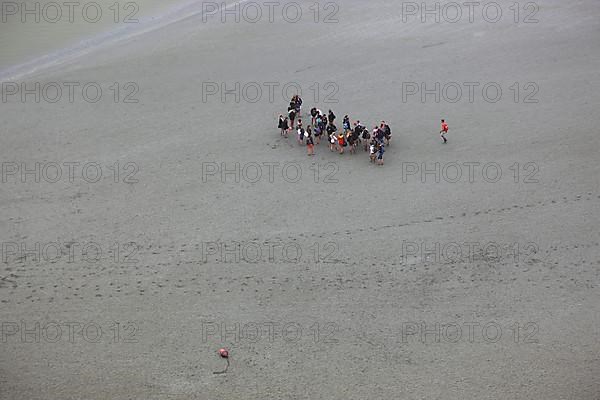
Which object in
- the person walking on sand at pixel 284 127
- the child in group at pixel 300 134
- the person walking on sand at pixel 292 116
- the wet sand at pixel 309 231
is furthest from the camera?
the person walking on sand at pixel 292 116

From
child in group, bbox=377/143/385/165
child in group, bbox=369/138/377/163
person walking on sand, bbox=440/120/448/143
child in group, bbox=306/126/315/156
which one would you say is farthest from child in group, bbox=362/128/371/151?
person walking on sand, bbox=440/120/448/143

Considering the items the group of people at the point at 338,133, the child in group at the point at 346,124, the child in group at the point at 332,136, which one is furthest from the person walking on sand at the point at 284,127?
the child in group at the point at 346,124

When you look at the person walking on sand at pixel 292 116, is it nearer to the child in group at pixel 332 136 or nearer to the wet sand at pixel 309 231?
the wet sand at pixel 309 231

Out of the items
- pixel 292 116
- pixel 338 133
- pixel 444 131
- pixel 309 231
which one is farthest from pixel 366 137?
pixel 309 231

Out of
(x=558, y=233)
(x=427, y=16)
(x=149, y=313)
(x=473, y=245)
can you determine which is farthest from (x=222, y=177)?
(x=427, y=16)

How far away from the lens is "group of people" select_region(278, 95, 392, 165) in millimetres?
27609

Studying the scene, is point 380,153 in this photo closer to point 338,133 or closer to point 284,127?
point 338,133

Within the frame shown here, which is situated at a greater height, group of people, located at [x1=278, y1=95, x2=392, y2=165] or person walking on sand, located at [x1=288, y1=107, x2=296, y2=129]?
person walking on sand, located at [x1=288, y1=107, x2=296, y2=129]

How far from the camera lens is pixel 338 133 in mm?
29047

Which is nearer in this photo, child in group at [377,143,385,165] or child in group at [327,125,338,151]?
child in group at [377,143,385,165]

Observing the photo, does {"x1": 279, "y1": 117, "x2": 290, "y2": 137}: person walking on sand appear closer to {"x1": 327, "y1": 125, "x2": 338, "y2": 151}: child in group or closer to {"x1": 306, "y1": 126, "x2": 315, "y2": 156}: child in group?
{"x1": 306, "y1": 126, "x2": 315, "y2": 156}: child in group

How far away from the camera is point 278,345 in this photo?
19.3m

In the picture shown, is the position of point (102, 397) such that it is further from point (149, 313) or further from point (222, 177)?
point (222, 177)

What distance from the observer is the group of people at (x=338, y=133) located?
90.6 feet
